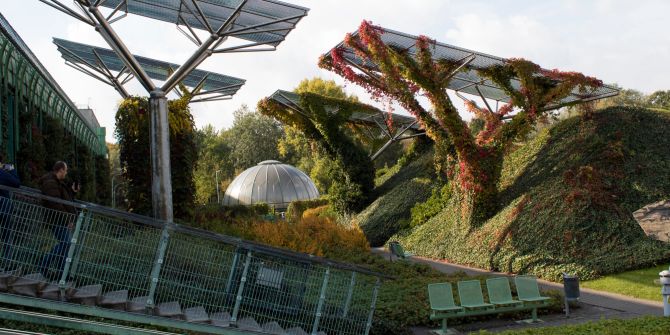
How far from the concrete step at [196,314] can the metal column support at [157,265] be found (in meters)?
0.52

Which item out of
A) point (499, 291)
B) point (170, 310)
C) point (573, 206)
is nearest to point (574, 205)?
point (573, 206)

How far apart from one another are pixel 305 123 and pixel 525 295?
23.5m

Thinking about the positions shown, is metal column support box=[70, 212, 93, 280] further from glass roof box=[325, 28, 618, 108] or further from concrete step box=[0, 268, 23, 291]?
glass roof box=[325, 28, 618, 108]

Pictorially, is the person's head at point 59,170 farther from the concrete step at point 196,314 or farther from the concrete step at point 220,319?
the concrete step at point 220,319

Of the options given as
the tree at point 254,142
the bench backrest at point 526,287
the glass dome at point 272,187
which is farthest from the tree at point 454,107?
the tree at point 254,142

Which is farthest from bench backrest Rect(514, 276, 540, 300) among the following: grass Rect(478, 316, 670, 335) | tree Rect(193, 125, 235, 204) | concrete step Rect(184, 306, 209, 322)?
tree Rect(193, 125, 235, 204)

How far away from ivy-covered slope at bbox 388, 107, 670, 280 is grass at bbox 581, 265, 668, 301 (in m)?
0.34

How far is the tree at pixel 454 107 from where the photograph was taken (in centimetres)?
2281

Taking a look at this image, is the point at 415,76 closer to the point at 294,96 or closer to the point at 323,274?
the point at 294,96

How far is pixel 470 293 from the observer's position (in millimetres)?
12680

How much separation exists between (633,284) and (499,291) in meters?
4.46

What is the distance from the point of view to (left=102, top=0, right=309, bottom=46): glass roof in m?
16.3

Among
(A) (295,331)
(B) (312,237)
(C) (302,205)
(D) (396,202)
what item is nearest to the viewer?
(A) (295,331)

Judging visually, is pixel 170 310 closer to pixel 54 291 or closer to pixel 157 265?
pixel 157 265
